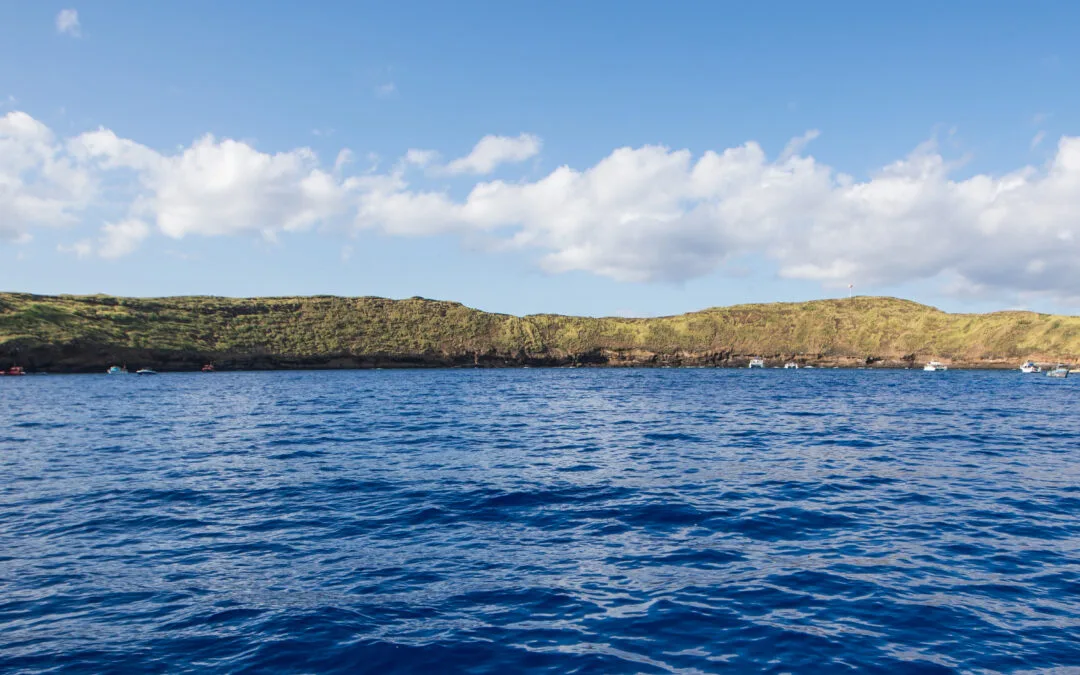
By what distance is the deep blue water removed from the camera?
9.73m

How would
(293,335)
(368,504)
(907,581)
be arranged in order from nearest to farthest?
(907,581)
(368,504)
(293,335)

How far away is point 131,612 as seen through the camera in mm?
11164

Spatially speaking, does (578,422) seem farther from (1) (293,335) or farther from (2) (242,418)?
(1) (293,335)

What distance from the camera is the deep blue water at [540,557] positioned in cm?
973

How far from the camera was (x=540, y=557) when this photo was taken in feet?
46.5

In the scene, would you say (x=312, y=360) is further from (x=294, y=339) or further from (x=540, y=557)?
(x=540, y=557)

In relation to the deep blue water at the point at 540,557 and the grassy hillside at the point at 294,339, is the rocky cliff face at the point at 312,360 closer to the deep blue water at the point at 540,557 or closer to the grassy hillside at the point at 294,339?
the grassy hillside at the point at 294,339

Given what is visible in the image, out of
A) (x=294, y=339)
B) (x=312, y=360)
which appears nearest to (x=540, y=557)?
(x=312, y=360)

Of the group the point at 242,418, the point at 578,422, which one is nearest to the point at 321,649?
the point at 578,422

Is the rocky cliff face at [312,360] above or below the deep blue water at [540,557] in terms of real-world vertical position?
above

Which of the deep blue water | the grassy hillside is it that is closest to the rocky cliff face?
the grassy hillside

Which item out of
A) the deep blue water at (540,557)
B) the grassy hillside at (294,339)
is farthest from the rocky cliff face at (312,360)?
the deep blue water at (540,557)

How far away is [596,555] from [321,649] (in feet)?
21.7

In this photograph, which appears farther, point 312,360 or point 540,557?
point 312,360
